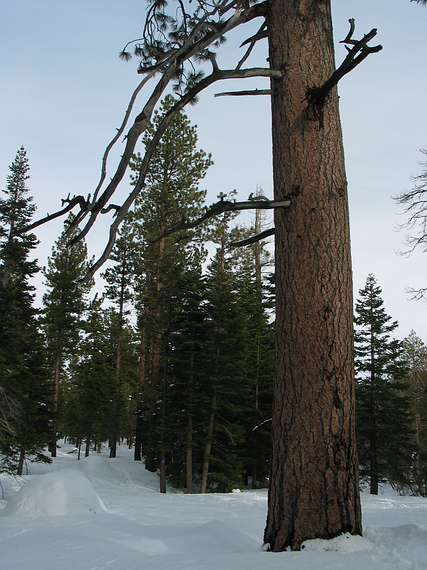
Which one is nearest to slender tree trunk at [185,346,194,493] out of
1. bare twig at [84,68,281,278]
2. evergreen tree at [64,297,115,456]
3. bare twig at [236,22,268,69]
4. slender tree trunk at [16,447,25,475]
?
slender tree trunk at [16,447,25,475]

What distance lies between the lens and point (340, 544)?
324cm

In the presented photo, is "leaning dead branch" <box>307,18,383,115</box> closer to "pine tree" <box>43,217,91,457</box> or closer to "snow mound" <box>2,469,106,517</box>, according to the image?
"snow mound" <box>2,469,106,517</box>

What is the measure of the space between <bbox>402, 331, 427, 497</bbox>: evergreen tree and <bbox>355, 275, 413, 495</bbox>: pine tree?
3.43 ft

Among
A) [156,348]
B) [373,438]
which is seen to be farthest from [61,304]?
[373,438]

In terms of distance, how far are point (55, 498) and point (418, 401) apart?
35985mm

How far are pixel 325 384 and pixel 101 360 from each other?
113ft

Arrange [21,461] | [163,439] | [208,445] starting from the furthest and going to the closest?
[21,461] → [163,439] → [208,445]

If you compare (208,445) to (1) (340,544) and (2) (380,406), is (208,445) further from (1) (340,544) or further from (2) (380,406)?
(1) (340,544)

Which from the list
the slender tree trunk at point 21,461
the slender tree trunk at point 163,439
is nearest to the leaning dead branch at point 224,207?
the slender tree trunk at point 163,439

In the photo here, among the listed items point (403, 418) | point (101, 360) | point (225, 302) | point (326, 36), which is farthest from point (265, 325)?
point (326, 36)

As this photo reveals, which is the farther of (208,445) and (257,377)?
(257,377)

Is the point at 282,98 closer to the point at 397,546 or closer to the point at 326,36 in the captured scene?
the point at 326,36

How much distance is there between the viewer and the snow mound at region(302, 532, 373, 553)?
10.5 ft

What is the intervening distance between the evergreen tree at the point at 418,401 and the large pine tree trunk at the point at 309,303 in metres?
26.5
